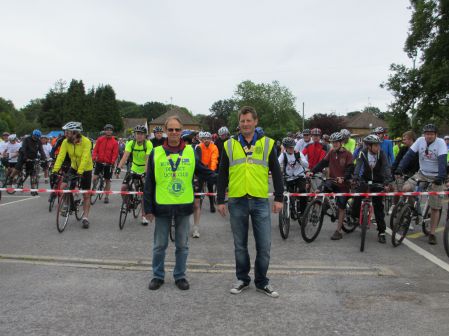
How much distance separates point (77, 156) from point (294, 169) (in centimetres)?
430

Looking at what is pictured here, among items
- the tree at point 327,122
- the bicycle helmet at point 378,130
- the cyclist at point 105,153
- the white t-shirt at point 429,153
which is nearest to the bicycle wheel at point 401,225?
the white t-shirt at point 429,153

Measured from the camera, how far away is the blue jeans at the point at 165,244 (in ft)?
16.5

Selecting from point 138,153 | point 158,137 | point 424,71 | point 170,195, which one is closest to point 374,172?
point 170,195

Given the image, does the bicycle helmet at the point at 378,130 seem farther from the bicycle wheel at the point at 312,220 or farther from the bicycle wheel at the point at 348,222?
the bicycle wheel at the point at 312,220

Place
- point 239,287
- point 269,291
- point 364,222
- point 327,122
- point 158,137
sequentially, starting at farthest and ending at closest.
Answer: point 327,122, point 158,137, point 364,222, point 239,287, point 269,291

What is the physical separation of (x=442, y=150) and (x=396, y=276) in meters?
2.93

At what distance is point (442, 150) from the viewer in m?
7.42

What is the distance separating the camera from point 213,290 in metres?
4.92

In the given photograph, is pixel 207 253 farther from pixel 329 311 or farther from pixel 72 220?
pixel 72 220

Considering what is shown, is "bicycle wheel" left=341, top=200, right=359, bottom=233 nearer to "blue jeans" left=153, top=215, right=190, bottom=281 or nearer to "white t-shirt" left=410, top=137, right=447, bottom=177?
"white t-shirt" left=410, top=137, right=447, bottom=177

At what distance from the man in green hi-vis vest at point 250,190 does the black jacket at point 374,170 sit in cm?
323

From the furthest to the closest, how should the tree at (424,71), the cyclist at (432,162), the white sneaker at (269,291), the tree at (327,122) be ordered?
1. the tree at (327,122)
2. the tree at (424,71)
3. the cyclist at (432,162)
4. the white sneaker at (269,291)

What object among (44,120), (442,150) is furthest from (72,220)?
(44,120)

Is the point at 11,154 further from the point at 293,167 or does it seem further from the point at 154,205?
the point at 154,205
